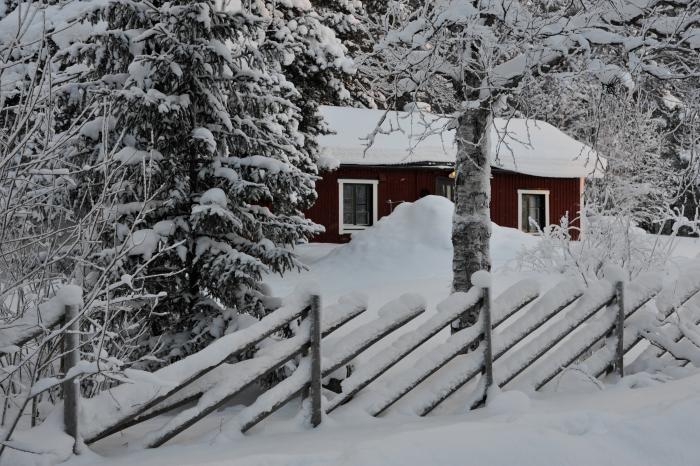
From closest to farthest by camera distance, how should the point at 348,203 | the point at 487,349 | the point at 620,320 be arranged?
the point at 487,349, the point at 620,320, the point at 348,203

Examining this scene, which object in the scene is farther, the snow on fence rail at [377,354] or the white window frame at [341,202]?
the white window frame at [341,202]

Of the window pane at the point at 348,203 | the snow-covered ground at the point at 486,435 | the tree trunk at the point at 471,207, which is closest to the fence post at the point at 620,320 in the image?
the snow-covered ground at the point at 486,435

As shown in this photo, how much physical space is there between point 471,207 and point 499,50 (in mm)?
1624

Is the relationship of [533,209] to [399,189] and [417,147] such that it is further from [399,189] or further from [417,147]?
[417,147]

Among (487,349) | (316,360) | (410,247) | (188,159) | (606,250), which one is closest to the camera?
(316,360)

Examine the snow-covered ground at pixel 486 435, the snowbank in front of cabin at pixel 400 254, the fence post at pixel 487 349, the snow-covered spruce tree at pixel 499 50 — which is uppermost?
the snow-covered spruce tree at pixel 499 50

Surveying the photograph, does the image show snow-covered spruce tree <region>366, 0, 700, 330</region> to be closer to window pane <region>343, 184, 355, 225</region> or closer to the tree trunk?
the tree trunk

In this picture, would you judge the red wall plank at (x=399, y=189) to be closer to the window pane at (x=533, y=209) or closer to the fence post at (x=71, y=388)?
the window pane at (x=533, y=209)

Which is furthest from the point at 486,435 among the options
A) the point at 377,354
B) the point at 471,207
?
the point at 471,207

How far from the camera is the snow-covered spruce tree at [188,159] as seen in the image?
6164 millimetres

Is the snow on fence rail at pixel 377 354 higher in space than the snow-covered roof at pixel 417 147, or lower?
lower

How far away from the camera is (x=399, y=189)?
2228cm

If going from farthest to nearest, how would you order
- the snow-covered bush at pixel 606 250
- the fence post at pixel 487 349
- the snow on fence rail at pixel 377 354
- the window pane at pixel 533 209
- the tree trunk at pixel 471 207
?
the window pane at pixel 533 209, the snow-covered bush at pixel 606 250, the tree trunk at pixel 471 207, the fence post at pixel 487 349, the snow on fence rail at pixel 377 354

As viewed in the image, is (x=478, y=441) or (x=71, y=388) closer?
(x=71, y=388)
